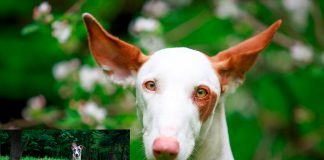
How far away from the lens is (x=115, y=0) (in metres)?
7.09

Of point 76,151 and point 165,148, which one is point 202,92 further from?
point 76,151

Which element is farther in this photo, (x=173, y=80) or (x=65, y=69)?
(x=65, y=69)

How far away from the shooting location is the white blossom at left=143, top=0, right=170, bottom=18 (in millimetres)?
6514

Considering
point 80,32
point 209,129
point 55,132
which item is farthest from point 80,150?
point 80,32

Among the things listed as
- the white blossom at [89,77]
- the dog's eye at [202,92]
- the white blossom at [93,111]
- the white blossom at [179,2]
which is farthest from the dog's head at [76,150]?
the white blossom at [179,2]

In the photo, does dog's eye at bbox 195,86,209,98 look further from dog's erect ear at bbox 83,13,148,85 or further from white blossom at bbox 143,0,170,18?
white blossom at bbox 143,0,170,18

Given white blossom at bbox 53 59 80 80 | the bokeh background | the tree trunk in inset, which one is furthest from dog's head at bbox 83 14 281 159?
the bokeh background

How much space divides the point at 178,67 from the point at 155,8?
3995 millimetres

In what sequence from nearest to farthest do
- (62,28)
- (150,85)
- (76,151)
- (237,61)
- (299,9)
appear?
(76,151), (150,85), (237,61), (62,28), (299,9)

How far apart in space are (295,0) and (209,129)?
4.08 m

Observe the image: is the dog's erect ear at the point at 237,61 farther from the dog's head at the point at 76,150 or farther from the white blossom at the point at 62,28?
the white blossom at the point at 62,28

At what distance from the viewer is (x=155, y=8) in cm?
655

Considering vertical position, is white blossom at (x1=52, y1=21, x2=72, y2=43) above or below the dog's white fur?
above

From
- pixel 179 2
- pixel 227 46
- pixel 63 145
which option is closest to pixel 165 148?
pixel 63 145
